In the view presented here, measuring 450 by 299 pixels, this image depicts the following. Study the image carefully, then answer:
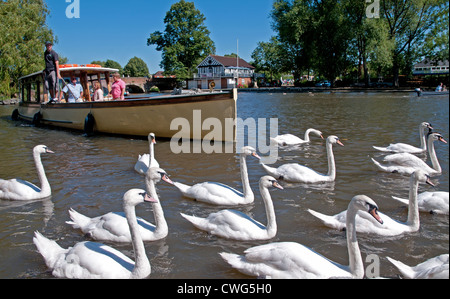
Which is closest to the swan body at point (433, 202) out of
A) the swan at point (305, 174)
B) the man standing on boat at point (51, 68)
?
the swan at point (305, 174)

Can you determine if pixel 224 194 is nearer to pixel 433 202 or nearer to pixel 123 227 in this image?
pixel 123 227

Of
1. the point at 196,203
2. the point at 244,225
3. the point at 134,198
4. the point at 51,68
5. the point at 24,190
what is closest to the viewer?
the point at 134,198

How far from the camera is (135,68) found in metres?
164

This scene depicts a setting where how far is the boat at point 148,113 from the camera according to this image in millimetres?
12352

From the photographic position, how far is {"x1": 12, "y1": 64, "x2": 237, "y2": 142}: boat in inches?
486

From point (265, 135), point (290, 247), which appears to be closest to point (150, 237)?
point (290, 247)

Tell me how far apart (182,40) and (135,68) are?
9158cm

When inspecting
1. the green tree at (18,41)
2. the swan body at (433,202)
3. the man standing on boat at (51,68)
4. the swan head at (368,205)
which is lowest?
the swan body at (433,202)

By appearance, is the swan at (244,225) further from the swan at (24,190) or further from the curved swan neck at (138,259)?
the swan at (24,190)

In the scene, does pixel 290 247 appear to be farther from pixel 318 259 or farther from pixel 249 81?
pixel 249 81

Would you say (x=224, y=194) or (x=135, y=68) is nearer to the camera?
(x=224, y=194)

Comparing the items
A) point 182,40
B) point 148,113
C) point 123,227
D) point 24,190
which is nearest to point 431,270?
point 123,227

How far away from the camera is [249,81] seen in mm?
96500

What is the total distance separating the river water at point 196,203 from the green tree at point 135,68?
149476 mm
